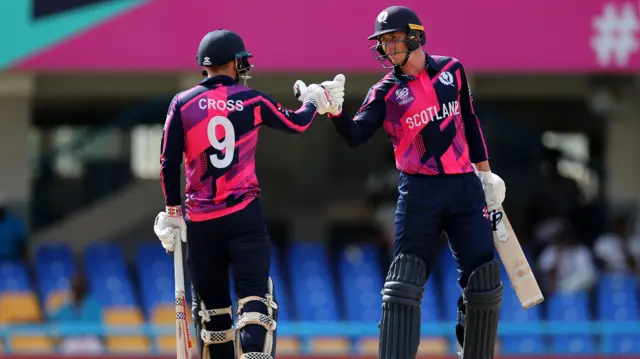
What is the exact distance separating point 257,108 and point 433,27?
476 cm

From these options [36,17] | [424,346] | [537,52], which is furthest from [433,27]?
[36,17]

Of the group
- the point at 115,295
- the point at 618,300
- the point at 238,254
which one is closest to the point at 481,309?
the point at 238,254

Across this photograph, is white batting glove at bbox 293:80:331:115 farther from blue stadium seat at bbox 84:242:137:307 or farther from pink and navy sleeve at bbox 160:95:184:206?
blue stadium seat at bbox 84:242:137:307

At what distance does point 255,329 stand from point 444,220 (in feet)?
3.29

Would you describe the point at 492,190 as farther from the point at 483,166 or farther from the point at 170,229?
the point at 170,229

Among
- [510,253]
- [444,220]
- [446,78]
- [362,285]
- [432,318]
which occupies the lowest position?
[432,318]

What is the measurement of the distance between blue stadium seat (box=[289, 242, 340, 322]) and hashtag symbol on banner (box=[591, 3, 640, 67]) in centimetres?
308

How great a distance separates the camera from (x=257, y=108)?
223 inches

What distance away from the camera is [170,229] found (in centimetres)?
565

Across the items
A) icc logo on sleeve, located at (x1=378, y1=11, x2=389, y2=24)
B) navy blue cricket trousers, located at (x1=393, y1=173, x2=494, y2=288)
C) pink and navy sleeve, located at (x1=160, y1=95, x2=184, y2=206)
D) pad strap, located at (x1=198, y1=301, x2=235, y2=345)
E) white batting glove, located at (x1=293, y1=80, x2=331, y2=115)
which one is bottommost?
pad strap, located at (x1=198, y1=301, x2=235, y2=345)

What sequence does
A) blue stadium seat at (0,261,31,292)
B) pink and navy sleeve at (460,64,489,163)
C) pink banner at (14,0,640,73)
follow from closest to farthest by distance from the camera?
pink and navy sleeve at (460,64,489,163) < pink banner at (14,0,640,73) < blue stadium seat at (0,261,31,292)

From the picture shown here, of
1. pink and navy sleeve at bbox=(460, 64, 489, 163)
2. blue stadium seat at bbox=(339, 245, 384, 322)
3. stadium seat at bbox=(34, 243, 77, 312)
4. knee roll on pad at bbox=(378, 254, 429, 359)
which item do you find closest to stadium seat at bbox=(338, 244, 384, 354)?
blue stadium seat at bbox=(339, 245, 384, 322)

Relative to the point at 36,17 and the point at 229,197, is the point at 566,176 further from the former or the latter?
the point at 229,197

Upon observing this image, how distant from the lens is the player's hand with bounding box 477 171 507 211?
5852 millimetres
